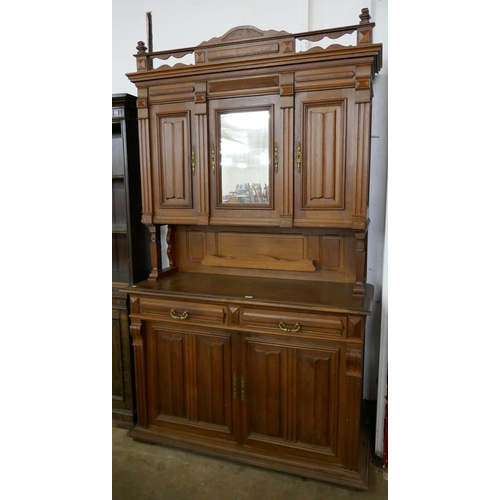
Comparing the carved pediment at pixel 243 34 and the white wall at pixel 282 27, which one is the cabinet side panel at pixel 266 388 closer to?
the white wall at pixel 282 27

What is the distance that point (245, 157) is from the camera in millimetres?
2076

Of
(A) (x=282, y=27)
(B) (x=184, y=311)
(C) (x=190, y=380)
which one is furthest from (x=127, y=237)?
(A) (x=282, y=27)

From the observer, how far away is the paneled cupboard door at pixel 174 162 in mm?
2123

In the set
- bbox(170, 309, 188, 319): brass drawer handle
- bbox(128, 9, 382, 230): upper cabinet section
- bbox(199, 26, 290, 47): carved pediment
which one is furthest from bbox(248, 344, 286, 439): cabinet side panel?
bbox(199, 26, 290, 47): carved pediment

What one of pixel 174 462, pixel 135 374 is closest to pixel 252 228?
pixel 135 374

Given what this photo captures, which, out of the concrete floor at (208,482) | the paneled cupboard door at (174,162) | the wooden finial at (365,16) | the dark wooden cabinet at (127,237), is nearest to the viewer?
the wooden finial at (365,16)

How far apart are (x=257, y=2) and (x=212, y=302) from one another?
6.22 feet

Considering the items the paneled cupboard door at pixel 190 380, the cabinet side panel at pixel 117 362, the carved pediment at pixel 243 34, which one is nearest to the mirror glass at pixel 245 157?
the carved pediment at pixel 243 34

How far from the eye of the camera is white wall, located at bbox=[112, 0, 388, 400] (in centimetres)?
220

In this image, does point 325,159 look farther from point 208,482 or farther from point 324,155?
point 208,482

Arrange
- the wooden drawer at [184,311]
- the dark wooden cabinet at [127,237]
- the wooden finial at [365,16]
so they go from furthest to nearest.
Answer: the dark wooden cabinet at [127,237] → the wooden drawer at [184,311] → the wooden finial at [365,16]

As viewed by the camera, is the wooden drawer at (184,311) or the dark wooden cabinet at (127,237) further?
the dark wooden cabinet at (127,237)

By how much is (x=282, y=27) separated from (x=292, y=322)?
181 centimetres
